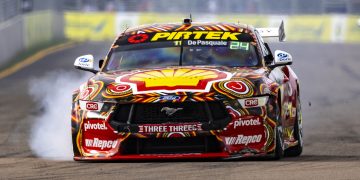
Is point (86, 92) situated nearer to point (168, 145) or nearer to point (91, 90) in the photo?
point (91, 90)

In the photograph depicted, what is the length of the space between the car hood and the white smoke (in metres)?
1.56

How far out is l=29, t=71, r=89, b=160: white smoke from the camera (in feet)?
40.8

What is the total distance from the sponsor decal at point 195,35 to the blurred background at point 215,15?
2903cm

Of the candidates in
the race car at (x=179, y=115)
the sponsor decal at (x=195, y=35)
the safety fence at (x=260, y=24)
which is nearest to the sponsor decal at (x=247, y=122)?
the race car at (x=179, y=115)

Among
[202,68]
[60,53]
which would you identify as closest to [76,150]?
[202,68]

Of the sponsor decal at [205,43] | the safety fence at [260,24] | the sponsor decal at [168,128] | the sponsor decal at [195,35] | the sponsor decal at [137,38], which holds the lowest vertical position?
the safety fence at [260,24]

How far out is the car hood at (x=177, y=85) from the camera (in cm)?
941

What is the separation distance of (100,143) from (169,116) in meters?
0.67

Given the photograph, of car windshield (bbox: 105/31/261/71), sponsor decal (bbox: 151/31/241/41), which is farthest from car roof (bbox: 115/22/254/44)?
car windshield (bbox: 105/31/261/71)

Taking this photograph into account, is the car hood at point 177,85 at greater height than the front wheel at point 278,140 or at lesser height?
greater

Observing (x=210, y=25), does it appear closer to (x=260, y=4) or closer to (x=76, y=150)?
(x=76, y=150)

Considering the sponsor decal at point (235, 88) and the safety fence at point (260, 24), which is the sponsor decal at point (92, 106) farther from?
the safety fence at point (260, 24)

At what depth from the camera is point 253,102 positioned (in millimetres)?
9469

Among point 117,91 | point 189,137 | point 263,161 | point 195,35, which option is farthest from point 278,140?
point 195,35
